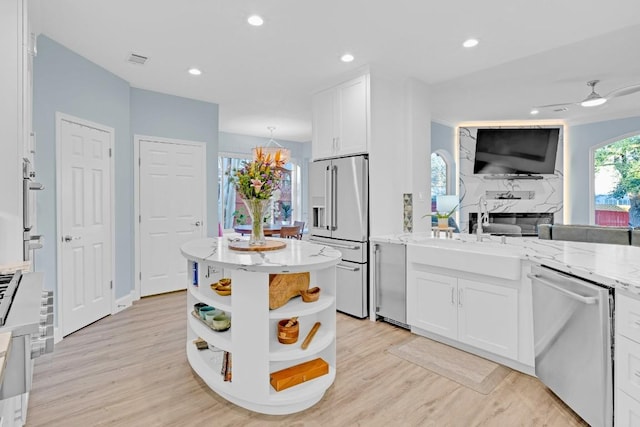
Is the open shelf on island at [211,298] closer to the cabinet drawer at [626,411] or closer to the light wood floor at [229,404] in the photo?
the light wood floor at [229,404]

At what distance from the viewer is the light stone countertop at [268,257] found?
193cm

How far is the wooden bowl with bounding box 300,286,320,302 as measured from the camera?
85.8 inches

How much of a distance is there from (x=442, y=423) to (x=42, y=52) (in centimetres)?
418

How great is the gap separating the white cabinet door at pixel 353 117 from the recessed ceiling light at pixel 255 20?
1.33m

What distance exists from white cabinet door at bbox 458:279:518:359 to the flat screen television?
465 centimetres

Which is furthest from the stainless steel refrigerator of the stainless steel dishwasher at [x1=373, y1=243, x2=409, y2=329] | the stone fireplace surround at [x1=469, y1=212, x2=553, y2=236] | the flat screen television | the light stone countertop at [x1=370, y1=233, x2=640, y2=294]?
the flat screen television

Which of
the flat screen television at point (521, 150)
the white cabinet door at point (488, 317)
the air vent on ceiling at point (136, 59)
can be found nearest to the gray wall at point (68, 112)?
the air vent on ceiling at point (136, 59)

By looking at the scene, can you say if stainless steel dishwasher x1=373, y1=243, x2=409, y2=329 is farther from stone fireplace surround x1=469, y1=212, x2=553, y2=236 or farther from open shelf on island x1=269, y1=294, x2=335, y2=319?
stone fireplace surround x1=469, y1=212, x2=553, y2=236

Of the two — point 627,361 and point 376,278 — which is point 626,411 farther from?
point 376,278

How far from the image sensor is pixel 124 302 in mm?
4102

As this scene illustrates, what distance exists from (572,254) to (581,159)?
525 cm

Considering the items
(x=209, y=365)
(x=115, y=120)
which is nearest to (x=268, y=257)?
(x=209, y=365)

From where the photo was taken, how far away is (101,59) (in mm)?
3496

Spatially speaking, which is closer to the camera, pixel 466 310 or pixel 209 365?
pixel 209 365
